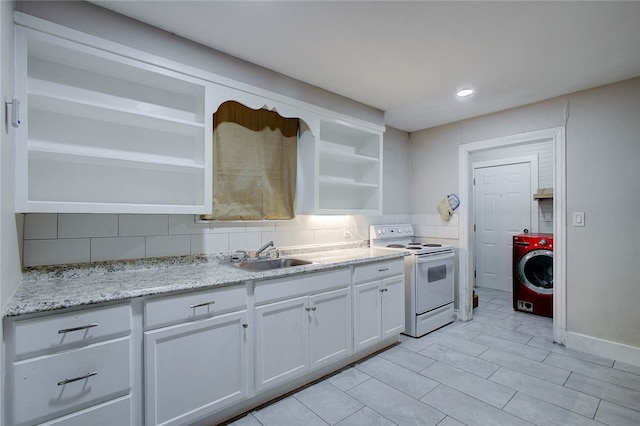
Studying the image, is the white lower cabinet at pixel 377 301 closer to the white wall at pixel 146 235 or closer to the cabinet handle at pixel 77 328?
the white wall at pixel 146 235

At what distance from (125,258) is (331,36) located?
193cm

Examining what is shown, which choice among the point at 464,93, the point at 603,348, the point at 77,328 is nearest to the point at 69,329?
the point at 77,328

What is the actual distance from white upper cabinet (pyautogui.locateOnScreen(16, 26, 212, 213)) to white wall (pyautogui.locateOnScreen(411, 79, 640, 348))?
126 inches

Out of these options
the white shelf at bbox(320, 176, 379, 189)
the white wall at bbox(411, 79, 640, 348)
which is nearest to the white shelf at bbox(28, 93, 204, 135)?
the white shelf at bbox(320, 176, 379, 189)

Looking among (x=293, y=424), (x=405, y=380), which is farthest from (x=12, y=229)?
(x=405, y=380)

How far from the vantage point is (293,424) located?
1845mm

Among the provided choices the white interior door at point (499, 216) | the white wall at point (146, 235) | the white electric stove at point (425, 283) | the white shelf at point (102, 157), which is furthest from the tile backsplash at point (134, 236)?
the white interior door at point (499, 216)

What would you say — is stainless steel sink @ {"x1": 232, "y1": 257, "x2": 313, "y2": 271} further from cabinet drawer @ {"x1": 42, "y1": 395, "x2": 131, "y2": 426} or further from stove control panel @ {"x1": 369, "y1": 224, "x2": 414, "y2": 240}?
stove control panel @ {"x1": 369, "y1": 224, "x2": 414, "y2": 240}

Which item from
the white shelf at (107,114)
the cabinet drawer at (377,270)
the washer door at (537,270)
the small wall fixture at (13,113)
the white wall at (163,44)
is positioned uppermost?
the white wall at (163,44)

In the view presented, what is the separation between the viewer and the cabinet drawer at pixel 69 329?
4.02ft

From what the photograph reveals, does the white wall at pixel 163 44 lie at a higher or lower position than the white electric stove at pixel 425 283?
higher

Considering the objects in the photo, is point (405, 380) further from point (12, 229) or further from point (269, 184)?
point (12, 229)

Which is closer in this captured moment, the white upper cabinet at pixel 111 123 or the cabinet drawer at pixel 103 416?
the cabinet drawer at pixel 103 416

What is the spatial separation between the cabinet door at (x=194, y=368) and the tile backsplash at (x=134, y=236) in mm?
678
